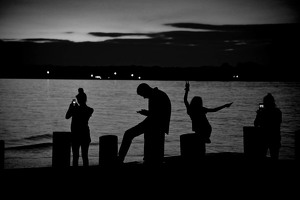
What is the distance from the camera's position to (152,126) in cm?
858

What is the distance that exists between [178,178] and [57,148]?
116 inches

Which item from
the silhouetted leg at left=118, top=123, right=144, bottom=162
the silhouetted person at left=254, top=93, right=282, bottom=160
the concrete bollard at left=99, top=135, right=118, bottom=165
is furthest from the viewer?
the silhouetted person at left=254, top=93, right=282, bottom=160

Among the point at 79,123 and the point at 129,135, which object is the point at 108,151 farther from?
the point at 79,123

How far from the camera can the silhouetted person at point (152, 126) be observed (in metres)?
8.50

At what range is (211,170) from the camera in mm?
8742

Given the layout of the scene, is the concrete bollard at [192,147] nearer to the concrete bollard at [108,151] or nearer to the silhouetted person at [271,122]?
the concrete bollard at [108,151]

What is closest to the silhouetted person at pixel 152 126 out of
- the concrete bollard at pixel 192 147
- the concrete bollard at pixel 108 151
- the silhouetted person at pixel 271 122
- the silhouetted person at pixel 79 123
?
the concrete bollard at pixel 108 151

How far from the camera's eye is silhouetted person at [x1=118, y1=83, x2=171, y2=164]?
8500mm

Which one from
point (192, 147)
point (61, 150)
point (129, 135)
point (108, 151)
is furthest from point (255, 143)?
point (61, 150)

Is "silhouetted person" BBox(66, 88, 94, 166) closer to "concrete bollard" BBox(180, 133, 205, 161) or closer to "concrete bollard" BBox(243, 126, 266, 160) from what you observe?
"concrete bollard" BBox(180, 133, 205, 161)

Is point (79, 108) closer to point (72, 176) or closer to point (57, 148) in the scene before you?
point (57, 148)

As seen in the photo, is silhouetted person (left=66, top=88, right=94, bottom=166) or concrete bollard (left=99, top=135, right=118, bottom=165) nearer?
concrete bollard (left=99, top=135, right=118, bottom=165)

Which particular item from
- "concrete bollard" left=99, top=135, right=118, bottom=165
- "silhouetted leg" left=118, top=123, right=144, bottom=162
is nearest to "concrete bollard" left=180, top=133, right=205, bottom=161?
"silhouetted leg" left=118, top=123, right=144, bottom=162

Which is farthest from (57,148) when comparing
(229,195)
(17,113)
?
(17,113)
